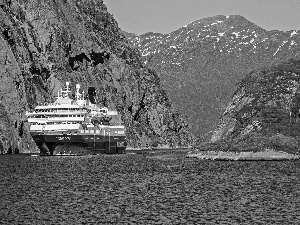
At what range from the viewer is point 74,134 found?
13038cm

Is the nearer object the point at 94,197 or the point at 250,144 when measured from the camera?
the point at 94,197

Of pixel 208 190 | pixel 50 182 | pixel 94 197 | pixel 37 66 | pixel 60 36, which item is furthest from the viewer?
pixel 60 36

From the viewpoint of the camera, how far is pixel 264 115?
11738 cm

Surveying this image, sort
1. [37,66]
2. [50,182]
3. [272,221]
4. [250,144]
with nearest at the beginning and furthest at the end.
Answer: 1. [272,221]
2. [50,182]
3. [250,144]
4. [37,66]

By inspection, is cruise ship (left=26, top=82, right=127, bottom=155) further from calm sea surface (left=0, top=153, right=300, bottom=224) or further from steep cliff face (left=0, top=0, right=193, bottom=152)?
calm sea surface (left=0, top=153, right=300, bottom=224)

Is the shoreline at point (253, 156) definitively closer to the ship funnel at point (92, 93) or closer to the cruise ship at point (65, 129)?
the cruise ship at point (65, 129)

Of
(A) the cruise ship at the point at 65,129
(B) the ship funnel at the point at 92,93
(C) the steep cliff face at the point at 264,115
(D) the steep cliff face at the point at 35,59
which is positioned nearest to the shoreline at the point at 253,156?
(C) the steep cliff face at the point at 264,115

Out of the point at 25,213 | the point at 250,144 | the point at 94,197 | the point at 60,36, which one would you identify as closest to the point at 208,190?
the point at 94,197

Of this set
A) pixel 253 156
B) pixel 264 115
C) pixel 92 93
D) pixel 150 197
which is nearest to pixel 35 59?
pixel 92 93

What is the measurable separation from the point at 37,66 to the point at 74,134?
133 ft

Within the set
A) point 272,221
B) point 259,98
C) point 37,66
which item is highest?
point 37,66

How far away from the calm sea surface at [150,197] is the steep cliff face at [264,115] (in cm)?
2588

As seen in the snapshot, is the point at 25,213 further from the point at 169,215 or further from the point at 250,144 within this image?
the point at 250,144

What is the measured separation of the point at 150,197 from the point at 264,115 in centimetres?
6530
